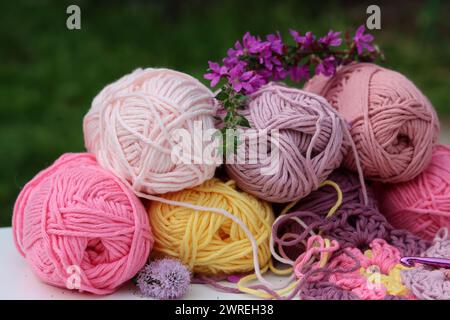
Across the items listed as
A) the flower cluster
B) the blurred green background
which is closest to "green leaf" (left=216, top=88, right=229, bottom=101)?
the flower cluster

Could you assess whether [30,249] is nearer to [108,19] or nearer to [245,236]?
[245,236]

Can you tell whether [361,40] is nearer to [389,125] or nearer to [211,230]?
[389,125]

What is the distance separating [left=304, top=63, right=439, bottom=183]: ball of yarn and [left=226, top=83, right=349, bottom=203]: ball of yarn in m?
0.06

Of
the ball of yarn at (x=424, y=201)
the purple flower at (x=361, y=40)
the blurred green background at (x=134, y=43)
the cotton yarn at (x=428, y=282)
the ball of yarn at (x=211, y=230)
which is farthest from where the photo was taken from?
the blurred green background at (x=134, y=43)

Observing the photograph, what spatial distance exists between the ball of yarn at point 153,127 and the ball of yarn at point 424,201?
1.25 feet

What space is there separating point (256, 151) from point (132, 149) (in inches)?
8.2

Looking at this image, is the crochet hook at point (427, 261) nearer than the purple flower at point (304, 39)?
Yes

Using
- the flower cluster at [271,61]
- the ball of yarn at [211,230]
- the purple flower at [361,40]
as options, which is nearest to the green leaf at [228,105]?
the flower cluster at [271,61]

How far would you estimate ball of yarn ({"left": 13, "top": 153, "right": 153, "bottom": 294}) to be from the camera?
1.02m

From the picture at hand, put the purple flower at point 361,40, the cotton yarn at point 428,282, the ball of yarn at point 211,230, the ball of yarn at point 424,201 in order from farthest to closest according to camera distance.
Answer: the purple flower at point 361,40 → the ball of yarn at point 424,201 → the ball of yarn at point 211,230 → the cotton yarn at point 428,282

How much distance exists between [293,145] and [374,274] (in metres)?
0.25

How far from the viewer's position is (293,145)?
43.2 inches

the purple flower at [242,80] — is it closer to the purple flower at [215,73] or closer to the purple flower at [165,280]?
the purple flower at [215,73]

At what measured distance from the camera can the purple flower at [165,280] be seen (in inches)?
41.1
